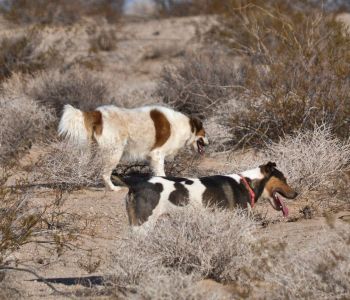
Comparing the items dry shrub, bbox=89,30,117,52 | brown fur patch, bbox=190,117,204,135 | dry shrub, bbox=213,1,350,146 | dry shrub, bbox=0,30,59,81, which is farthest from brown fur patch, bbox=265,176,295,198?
dry shrub, bbox=89,30,117,52

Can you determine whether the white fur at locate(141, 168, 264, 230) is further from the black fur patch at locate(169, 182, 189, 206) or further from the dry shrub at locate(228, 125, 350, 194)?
the dry shrub at locate(228, 125, 350, 194)

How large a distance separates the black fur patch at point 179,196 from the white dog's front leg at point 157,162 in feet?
11.7

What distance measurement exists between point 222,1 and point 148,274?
2355 centimetres

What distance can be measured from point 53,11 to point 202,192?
80.4 ft

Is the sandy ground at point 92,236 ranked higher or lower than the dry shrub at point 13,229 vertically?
lower

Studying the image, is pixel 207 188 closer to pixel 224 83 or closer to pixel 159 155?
pixel 159 155

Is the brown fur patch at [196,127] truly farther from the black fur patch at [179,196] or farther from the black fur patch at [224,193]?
the black fur patch at [179,196]

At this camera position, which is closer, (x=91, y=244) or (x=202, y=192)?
(x=202, y=192)

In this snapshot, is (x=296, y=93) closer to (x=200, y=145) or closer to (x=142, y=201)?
(x=200, y=145)

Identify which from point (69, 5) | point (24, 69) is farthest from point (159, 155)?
point (69, 5)

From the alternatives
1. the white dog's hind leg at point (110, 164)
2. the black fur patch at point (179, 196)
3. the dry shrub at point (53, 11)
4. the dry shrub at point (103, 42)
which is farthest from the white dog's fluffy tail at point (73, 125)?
the dry shrub at point (53, 11)

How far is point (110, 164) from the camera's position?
36.8 feet

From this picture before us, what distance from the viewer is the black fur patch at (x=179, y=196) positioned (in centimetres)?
776

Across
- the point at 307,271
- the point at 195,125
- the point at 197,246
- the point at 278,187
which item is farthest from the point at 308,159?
the point at 307,271
